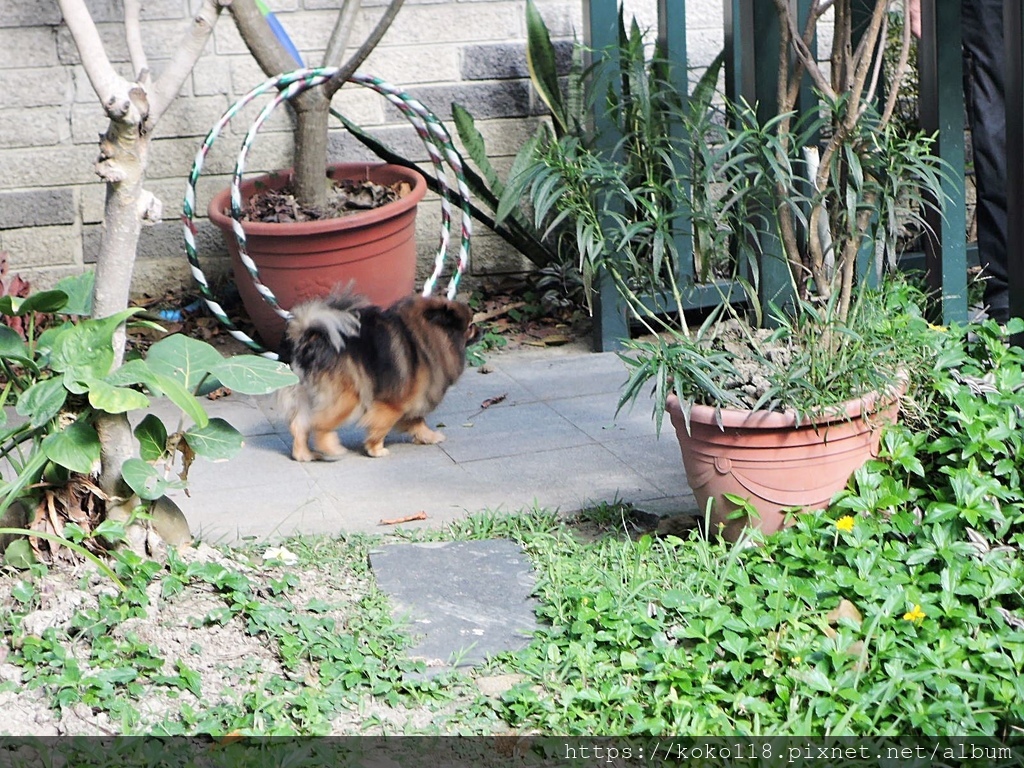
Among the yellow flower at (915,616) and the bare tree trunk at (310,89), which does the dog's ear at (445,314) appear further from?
the yellow flower at (915,616)

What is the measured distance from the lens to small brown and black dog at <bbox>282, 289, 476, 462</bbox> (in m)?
4.70

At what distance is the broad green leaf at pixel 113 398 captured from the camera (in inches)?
128

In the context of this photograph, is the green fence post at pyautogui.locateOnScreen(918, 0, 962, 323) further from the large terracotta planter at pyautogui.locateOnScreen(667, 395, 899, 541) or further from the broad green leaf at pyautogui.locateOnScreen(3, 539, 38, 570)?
the broad green leaf at pyautogui.locateOnScreen(3, 539, 38, 570)

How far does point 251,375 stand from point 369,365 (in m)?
1.31

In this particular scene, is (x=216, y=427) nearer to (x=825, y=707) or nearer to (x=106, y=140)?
(x=106, y=140)

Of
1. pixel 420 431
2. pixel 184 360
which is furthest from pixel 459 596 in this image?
pixel 420 431

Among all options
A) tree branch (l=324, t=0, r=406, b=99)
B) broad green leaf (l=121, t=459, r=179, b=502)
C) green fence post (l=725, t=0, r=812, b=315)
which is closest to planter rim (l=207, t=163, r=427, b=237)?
tree branch (l=324, t=0, r=406, b=99)

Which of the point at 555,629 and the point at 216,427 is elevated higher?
the point at 216,427

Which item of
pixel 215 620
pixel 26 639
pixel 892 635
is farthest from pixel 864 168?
pixel 26 639

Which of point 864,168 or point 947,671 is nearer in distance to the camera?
point 947,671

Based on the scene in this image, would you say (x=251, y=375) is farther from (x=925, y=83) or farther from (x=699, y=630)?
(x=925, y=83)

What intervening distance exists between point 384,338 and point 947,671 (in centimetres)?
262

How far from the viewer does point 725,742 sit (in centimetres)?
278

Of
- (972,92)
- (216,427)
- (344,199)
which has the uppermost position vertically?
(972,92)
